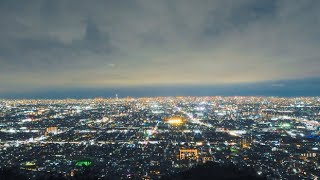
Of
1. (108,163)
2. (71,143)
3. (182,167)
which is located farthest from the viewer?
(71,143)

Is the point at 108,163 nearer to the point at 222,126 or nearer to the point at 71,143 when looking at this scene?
the point at 71,143

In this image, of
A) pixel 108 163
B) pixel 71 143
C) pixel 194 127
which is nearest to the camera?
pixel 108 163

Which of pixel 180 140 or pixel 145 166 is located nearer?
pixel 145 166

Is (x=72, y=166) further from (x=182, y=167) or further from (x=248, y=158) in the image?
(x=248, y=158)

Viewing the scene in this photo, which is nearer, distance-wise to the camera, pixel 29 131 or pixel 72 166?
pixel 72 166

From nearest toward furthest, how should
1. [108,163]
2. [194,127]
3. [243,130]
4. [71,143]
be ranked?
[108,163] < [71,143] < [243,130] < [194,127]

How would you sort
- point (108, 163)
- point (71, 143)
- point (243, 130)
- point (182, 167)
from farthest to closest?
point (243, 130) < point (71, 143) < point (108, 163) < point (182, 167)

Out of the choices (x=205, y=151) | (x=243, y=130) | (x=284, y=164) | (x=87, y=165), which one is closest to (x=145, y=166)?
(x=87, y=165)

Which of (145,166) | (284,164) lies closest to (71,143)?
(145,166)
